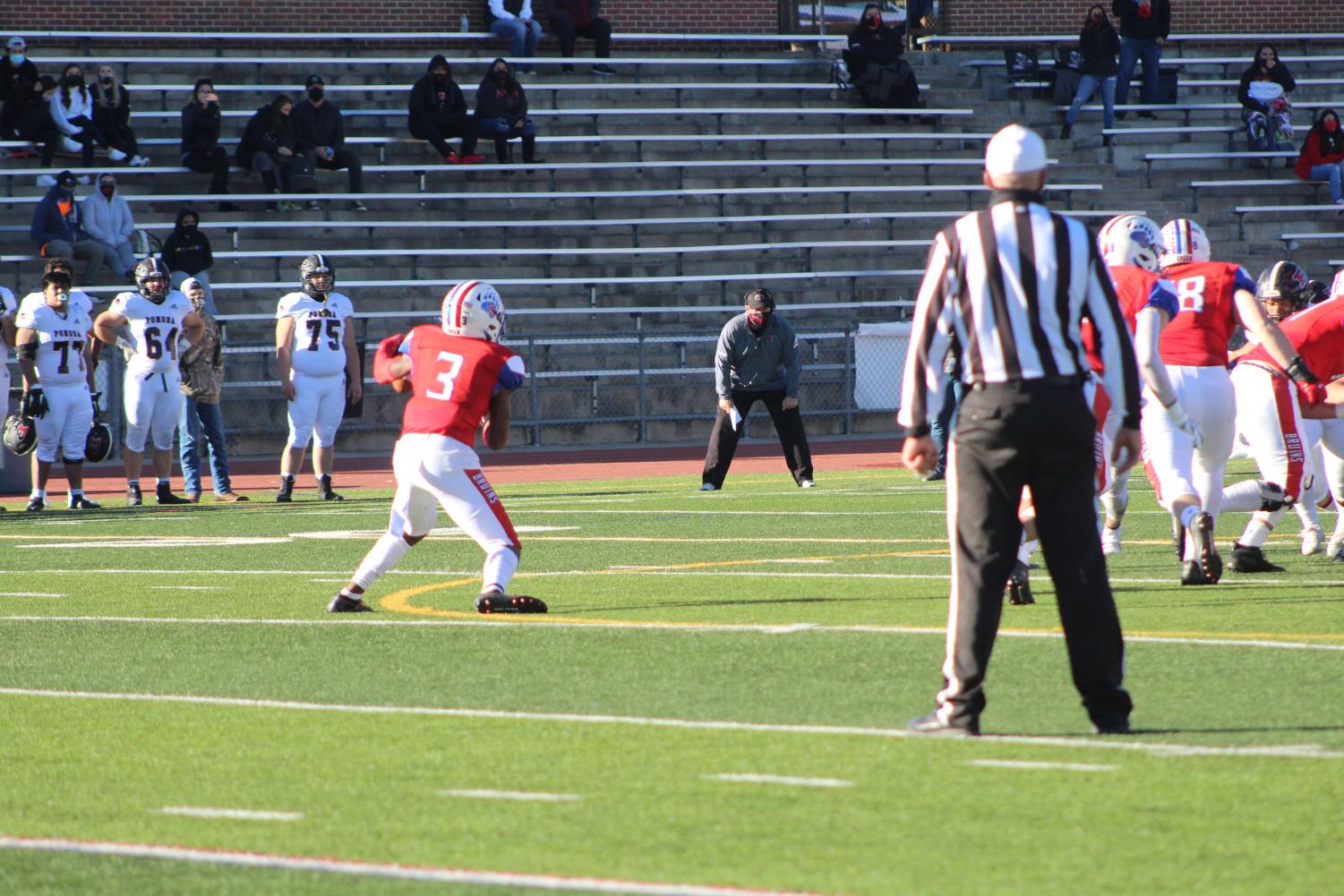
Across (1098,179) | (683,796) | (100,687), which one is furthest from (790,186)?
(683,796)

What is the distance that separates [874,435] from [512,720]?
63.0ft

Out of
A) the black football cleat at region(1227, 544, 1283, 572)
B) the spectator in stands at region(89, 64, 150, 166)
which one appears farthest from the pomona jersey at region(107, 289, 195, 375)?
the black football cleat at region(1227, 544, 1283, 572)

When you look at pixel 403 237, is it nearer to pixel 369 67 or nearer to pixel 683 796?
pixel 369 67

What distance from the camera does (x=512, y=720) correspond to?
6.70 metres

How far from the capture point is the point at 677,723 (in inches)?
257

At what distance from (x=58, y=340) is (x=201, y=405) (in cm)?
135

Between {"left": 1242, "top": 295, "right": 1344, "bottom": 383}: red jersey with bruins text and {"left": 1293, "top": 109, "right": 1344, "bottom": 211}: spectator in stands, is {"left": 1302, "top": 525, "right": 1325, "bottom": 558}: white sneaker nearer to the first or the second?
{"left": 1242, "top": 295, "right": 1344, "bottom": 383}: red jersey with bruins text

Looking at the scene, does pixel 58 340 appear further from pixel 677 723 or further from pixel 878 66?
pixel 878 66

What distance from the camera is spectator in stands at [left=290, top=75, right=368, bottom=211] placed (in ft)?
83.9

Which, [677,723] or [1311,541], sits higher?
[677,723]

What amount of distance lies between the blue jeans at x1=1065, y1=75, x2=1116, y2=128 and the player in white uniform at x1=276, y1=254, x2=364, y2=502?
15318 millimetres

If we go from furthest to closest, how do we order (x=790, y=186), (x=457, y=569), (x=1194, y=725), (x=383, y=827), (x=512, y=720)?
(x=790, y=186) → (x=457, y=569) → (x=512, y=720) → (x=1194, y=725) → (x=383, y=827)

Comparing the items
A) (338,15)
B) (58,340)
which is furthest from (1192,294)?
(338,15)

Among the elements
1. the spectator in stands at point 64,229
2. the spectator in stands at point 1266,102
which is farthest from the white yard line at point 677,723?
the spectator in stands at point 1266,102
